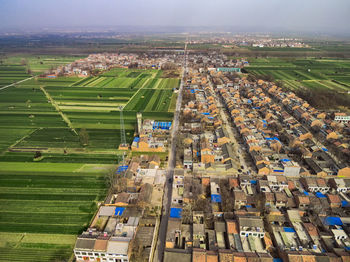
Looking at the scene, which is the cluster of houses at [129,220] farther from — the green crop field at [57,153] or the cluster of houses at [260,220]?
the cluster of houses at [260,220]

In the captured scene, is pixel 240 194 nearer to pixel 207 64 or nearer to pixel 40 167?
pixel 40 167

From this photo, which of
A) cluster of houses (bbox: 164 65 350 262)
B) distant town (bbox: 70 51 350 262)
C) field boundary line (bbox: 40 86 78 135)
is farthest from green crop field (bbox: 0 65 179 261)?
cluster of houses (bbox: 164 65 350 262)

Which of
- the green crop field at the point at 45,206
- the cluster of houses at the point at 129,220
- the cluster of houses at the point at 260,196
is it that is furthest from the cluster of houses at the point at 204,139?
the green crop field at the point at 45,206

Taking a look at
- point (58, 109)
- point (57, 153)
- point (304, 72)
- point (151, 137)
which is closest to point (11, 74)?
point (58, 109)

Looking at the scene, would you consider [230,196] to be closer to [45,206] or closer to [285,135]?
[285,135]

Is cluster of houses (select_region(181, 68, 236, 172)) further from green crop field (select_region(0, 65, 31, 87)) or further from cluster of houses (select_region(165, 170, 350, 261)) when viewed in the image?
green crop field (select_region(0, 65, 31, 87))

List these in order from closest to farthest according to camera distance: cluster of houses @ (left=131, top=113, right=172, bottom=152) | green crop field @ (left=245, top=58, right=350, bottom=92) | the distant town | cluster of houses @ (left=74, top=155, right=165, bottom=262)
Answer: cluster of houses @ (left=74, top=155, right=165, bottom=262)
the distant town
cluster of houses @ (left=131, top=113, right=172, bottom=152)
green crop field @ (left=245, top=58, right=350, bottom=92)

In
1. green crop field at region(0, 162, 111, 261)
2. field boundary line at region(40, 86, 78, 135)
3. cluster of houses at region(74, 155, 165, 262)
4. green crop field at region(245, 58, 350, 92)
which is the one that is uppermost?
green crop field at region(245, 58, 350, 92)

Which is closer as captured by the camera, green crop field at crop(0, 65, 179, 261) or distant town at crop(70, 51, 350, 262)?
distant town at crop(70, 51, 350, 262)
